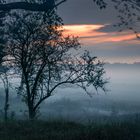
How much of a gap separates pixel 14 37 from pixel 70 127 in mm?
15885

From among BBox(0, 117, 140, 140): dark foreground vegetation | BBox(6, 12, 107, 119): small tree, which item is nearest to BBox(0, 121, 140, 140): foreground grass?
BBox(0, 117, 140, 140): dark foreground vegetation

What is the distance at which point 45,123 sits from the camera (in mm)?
22406

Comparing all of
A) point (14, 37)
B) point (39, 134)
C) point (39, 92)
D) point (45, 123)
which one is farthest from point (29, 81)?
point (39, 134)

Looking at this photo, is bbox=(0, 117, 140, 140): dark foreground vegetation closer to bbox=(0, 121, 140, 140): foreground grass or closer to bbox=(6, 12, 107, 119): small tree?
bbox=(0, 121, 140, 140): foreground grass

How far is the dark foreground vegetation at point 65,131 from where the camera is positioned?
17688 mm

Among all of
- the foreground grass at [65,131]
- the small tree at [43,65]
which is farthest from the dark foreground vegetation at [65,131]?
the small tree at [43,65]

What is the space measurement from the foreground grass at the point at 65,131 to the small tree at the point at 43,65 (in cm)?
1413

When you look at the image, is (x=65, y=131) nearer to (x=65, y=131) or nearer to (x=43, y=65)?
(x=65, y=131)

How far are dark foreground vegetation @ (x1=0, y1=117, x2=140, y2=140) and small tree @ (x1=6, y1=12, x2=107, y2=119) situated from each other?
14.1 m

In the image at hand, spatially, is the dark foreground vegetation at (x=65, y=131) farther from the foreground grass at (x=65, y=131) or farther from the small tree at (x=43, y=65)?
the small tree at (x=43, y=65)

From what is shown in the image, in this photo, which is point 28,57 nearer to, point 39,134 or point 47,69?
point 47,69

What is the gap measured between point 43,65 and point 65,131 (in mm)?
18399

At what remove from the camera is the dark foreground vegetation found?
17.7 metres

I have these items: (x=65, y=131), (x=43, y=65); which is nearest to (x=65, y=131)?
(x=65, y=131)
